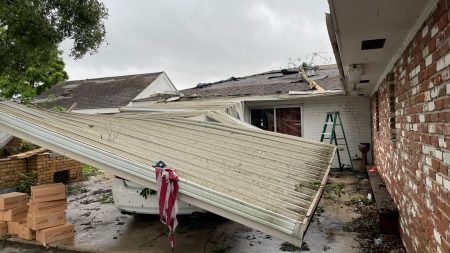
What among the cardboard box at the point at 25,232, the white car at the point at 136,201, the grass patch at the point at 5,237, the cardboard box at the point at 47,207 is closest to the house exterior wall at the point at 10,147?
the grass patch at the point at 5,237

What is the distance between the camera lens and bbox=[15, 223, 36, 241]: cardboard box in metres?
5.24

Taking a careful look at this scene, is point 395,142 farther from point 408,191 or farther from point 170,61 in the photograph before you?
point 170,61

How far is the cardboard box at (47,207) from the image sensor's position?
200 inches

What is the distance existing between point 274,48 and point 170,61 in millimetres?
8314

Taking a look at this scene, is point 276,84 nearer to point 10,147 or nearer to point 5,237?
point 10,147

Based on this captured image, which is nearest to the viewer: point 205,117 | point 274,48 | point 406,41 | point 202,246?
point 406,41

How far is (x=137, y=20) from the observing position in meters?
13.7

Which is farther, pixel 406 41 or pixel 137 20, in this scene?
pixel 137 20

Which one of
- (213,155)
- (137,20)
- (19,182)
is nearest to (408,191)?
(213,155)

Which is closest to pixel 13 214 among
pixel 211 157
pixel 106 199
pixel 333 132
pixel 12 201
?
pixel 12 201

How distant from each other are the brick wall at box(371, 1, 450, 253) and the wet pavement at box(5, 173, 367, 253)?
122cm

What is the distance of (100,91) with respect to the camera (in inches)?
957

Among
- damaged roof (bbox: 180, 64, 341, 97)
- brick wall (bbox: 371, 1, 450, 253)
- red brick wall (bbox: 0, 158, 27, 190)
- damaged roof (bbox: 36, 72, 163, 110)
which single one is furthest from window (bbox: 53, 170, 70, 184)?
damaged roof (bbox: 36, 72, 163, 110)

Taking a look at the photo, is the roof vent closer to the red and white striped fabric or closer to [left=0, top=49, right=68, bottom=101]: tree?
the red and white striped fabric
